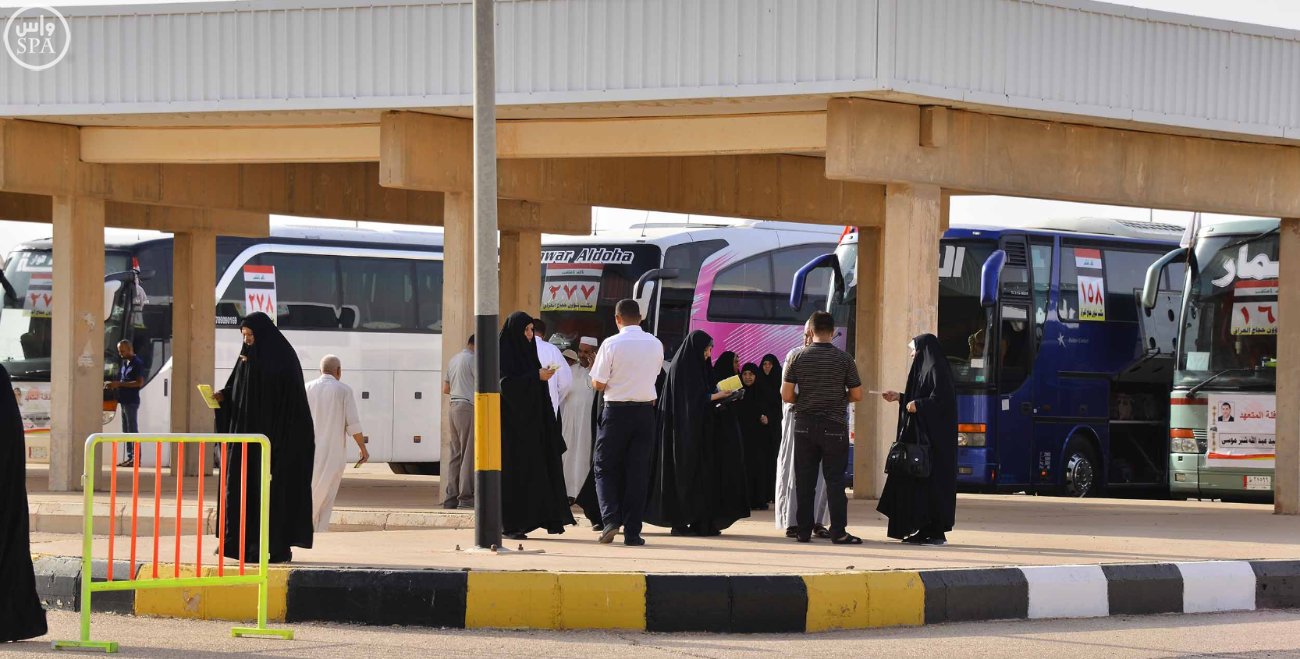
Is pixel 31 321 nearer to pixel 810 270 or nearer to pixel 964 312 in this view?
pixel 810 270

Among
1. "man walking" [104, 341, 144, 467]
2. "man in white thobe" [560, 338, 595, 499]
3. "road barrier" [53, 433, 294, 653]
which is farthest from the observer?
"man walking" [104, 341, 144, 467]

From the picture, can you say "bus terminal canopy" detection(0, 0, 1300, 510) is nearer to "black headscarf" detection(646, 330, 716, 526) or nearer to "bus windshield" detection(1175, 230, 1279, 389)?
"black headscarf" detection(646, 330, 716, 526)

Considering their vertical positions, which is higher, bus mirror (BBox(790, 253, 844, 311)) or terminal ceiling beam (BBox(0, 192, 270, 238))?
terminal ceiling beam (BBox(0, 192, 270, 238))

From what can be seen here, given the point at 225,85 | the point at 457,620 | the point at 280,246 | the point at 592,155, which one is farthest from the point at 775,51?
the point at 280,246

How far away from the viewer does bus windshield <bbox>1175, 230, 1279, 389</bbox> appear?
64.3 ft

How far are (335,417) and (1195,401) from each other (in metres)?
11.0

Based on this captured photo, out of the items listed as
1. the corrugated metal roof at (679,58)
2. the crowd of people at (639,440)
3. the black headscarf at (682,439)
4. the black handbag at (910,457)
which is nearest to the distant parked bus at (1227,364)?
the corrugated metal roof at (679,58)

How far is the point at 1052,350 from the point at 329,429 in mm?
11955

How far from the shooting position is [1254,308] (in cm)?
1991

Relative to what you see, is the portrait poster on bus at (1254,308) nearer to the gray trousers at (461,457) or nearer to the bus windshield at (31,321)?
the gray trousers at (461,457)

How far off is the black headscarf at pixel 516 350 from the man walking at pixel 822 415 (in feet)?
5.62

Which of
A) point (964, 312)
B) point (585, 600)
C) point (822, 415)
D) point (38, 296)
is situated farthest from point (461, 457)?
point (38, 296)

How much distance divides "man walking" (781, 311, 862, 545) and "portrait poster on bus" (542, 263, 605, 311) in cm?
1216

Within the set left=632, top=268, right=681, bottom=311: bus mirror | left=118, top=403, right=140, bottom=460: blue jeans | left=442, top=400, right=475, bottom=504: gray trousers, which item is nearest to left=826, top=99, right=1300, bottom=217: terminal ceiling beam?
left=442, top=400, right=475, bottom=504: gray trousers
